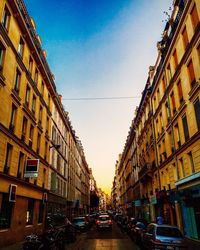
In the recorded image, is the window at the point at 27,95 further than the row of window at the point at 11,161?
Yes

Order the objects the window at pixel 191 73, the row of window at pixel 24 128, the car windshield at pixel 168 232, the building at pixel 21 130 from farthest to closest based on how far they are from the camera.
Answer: the row of window at pixel 24 128
the window at pixel 191 73
the building at pixel 21 130
the car windshield at pixel 168 232

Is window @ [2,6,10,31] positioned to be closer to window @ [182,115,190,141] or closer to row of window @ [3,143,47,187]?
row of window @ [3,143,47,187]

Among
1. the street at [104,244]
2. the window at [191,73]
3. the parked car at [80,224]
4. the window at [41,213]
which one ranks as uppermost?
the window at [191,73]

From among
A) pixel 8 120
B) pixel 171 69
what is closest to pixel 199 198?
pixel 171 69

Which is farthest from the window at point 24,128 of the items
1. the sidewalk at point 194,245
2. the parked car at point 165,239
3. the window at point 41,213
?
the sidewalk at point 194,245

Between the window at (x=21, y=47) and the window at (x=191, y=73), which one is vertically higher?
the window at (x=21, y=47)

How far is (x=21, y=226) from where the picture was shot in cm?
1855

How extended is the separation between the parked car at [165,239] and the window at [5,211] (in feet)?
32.9

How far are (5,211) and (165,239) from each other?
11.5 meters

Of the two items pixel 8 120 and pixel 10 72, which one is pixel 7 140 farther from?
pixel 10 72

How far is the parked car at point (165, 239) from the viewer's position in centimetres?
1063

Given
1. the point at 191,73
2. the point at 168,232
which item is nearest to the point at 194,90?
the point at 191,73

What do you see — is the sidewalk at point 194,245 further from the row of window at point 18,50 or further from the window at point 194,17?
the row of window at point 18,50

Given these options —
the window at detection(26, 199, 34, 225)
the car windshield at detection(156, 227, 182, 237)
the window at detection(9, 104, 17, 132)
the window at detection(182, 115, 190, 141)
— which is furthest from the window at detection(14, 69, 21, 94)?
the car windshield at detection(156, 227, 182, 237)
